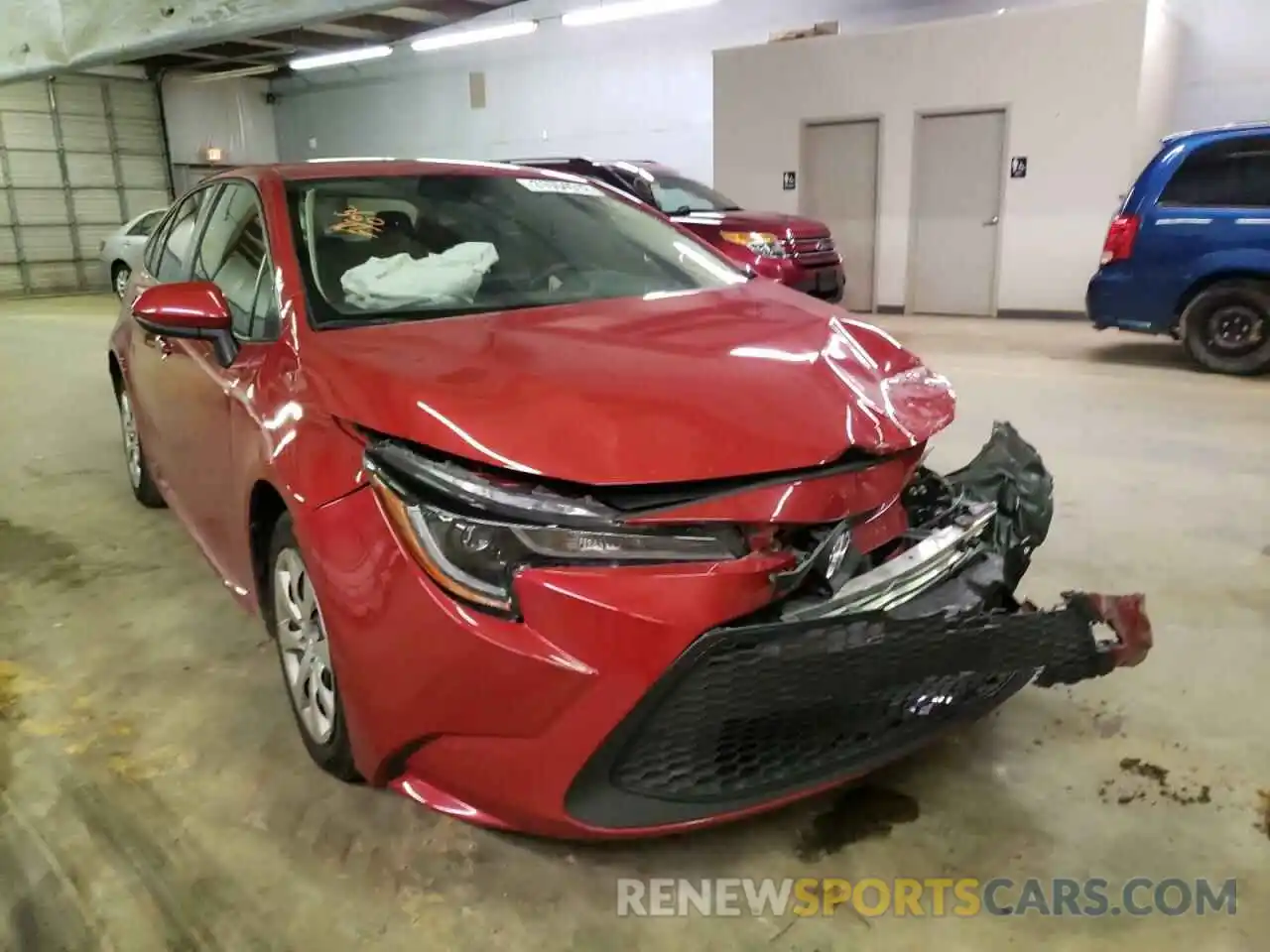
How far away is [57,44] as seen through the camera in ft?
25.6

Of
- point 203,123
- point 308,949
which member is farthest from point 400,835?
point 203,123

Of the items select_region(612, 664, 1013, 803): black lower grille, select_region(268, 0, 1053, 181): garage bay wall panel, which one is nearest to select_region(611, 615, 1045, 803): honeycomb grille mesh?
select_region(612, 664, 1013, 803): black lower grille

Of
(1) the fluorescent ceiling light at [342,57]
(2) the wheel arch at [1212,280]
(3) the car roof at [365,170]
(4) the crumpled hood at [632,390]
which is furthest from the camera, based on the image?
(1) the fluorescent ceiling light at [342,57]

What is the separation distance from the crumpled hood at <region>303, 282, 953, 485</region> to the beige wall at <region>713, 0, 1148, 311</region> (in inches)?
340

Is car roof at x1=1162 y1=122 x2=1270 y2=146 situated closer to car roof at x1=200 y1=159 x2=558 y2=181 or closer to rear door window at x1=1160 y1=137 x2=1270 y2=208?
rear door window at x1=1160 y1=137 x2=1270 y2=208

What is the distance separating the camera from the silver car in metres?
11.8

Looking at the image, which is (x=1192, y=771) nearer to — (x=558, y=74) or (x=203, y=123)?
(x=558, y=74)

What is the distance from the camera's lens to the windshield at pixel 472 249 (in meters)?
2.27

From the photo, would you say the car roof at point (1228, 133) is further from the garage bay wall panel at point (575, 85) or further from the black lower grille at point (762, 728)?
the black lower grille at point (762, 728)

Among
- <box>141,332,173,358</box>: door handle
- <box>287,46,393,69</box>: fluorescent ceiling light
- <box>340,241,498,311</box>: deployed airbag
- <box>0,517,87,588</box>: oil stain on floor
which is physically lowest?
<box>0,517,87,588</box>: oil stain on floor

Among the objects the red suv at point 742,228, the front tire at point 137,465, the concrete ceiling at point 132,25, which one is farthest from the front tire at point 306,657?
the red suv at point 742,228

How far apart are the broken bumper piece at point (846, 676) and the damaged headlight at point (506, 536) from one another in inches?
6.2

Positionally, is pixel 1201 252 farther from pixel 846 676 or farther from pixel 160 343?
pixel 160 343

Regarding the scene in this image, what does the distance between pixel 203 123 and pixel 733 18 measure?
1064 centimetres
